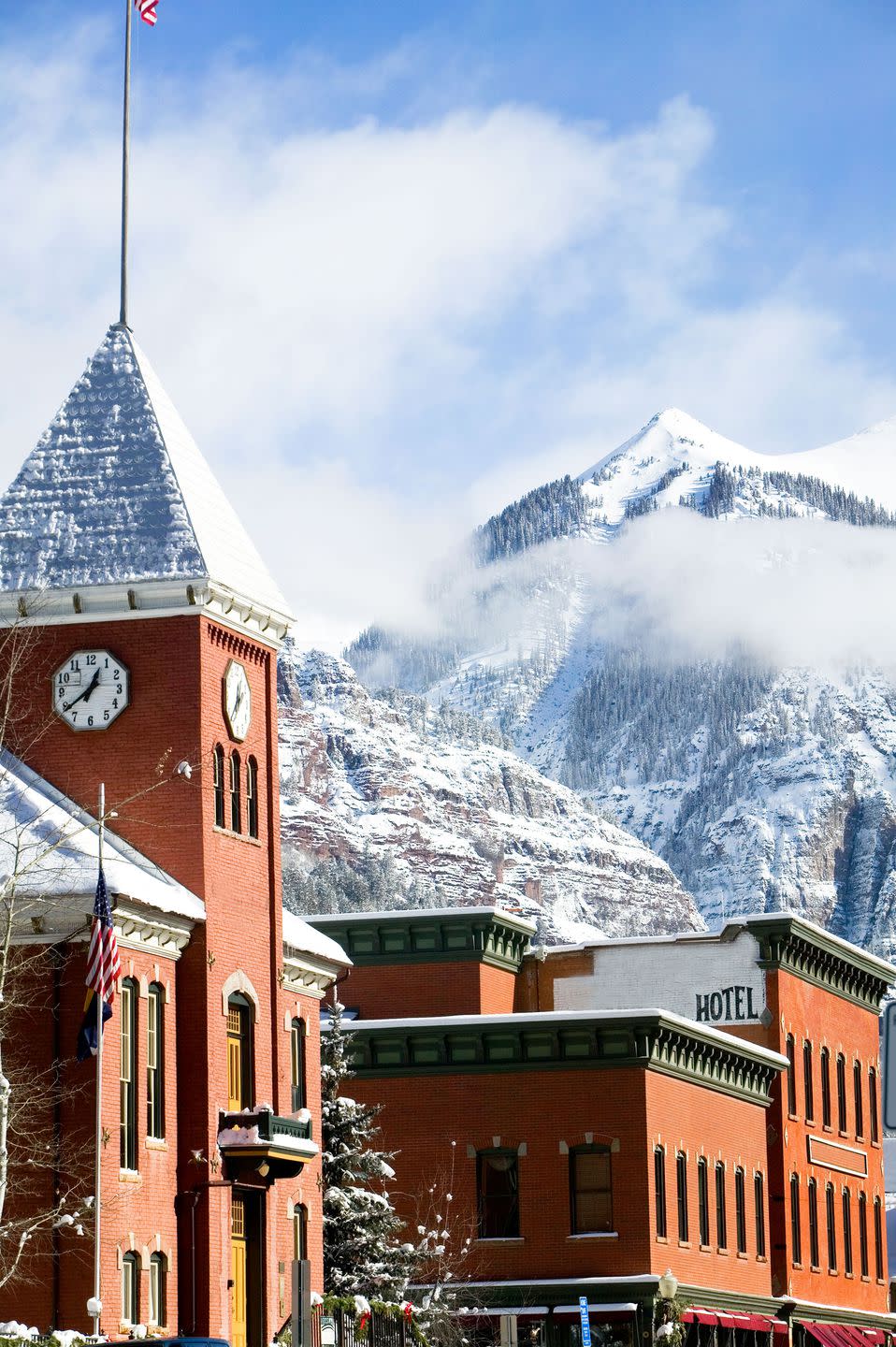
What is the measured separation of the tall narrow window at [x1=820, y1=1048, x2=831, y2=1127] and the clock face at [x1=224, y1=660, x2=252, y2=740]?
3485 centimetres

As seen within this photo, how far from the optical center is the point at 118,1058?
38.9 m

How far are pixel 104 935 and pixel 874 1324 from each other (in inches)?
1850

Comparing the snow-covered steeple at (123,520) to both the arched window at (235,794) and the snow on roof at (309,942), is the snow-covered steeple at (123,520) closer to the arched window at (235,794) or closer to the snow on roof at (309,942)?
the arched window at (235,794)

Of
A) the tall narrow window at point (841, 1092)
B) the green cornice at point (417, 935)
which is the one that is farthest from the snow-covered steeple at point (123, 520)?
the tall narrow window at point (841, 1092)

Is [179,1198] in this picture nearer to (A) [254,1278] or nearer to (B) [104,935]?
(A) [254,1278]

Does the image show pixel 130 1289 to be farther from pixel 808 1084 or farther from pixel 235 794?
Answer: pixel 808 1084

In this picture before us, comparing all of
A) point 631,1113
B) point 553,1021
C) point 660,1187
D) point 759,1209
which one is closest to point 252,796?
point 553,1021

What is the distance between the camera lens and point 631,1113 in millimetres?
57375

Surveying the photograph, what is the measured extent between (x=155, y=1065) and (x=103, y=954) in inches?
173

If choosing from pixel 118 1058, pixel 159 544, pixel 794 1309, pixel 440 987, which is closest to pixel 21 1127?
pixel 118 1058

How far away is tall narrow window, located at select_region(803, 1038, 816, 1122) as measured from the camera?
7175 centimetres

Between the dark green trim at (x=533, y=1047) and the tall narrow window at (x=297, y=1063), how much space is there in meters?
11.4

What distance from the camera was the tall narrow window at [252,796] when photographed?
4434 cm

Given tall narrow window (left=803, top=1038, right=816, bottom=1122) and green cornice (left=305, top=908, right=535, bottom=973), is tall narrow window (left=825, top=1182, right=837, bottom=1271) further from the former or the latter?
green cornice (left=305, top=908, right=535, bottom=973)
